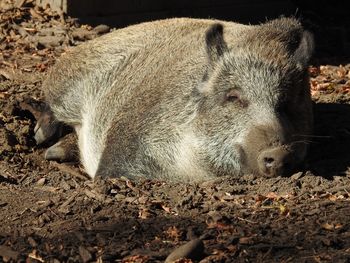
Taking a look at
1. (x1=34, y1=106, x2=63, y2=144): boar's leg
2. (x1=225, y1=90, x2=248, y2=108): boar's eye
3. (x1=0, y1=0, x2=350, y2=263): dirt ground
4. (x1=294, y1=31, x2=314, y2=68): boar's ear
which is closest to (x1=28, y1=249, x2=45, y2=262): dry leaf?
(x1=0, y1=0, x2=350, y2=263): dirt ground

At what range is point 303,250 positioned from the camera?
181 inches

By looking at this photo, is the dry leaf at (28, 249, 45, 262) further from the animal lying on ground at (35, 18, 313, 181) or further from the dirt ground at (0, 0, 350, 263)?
the animal lying on ground at (35, 18, 313, 181)

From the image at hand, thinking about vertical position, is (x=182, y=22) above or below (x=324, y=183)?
above

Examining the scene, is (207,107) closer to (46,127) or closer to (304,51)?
(304,51)

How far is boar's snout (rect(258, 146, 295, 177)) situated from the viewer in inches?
233

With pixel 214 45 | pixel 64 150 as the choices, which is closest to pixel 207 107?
pixel 214 45

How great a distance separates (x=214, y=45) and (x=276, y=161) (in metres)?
1.38

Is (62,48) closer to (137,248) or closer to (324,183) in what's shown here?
(324,183)

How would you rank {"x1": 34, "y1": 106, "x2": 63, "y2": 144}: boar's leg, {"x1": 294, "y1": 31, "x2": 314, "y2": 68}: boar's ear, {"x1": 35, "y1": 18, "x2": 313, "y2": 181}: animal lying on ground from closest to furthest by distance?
1. {"x1": 35, "y1": 18, "x2": 313, "y2": 181}: animal lying on ground
2. {"x1": 294, "y1": 31, "x2": 314, "y2": 68}: boar's ear
3. {"x1": 34, "y1": 106, "x2": 63, "y2": 144}: boar's leg

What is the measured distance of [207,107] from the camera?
673 cm

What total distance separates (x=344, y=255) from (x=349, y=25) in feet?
31.0

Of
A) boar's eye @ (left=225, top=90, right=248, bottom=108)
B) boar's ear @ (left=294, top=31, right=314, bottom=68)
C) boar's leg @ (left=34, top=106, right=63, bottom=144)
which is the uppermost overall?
boar's ear @ (left=294, top=31, right=314, bottom=68)

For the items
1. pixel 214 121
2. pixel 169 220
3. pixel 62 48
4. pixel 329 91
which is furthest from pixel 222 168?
pixel 62 48

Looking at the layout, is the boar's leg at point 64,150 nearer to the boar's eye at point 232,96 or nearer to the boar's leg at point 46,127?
the boar's leg at point 46,127
